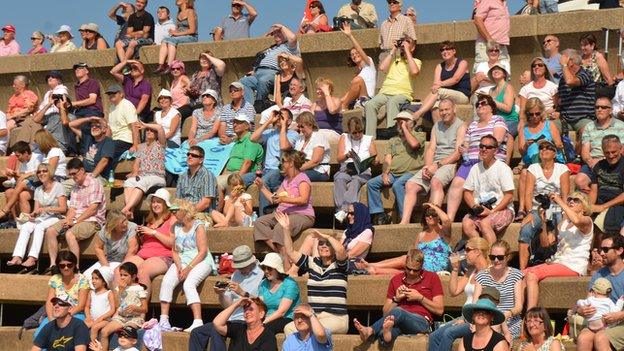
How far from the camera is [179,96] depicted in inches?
845

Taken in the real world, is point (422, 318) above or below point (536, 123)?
below

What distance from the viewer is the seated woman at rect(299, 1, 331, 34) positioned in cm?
2238

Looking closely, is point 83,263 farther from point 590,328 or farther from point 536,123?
point 590,328

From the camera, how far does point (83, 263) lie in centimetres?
1892

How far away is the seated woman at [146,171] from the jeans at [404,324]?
496cm

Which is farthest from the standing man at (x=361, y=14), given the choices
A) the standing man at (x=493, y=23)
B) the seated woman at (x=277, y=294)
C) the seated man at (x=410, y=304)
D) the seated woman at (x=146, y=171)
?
the seated man at (x=410, y=304)

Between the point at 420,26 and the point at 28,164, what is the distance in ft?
17.0

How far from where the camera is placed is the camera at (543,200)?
1596 centimetres

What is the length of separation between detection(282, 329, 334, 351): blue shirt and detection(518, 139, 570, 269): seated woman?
83.4 inches

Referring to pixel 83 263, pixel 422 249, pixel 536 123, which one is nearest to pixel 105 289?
pixel 83 263

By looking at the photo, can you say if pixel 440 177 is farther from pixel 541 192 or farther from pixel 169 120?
pixel 169 120

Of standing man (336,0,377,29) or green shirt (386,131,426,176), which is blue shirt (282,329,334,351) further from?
standing man (336,0,377,29)

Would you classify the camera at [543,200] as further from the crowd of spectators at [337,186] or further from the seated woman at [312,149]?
the seated woman at [312,149]

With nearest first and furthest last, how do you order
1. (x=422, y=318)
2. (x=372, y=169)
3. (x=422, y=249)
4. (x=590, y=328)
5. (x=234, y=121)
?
1. (x=590, y=328)
2. (x=422, y=318)
3. (x=422, y=249)
4. (x=372, y=169)
5. (x=234, y=121)
